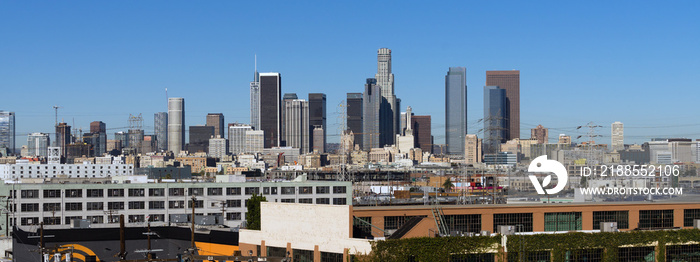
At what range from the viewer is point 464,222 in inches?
2253

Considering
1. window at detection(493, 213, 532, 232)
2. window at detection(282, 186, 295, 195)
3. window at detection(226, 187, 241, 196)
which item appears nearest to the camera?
window at detection(493, 213, 532, 232)

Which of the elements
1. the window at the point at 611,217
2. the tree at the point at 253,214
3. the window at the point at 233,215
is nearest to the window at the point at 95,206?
the window at the point at 233,215

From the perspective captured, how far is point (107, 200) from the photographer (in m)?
116

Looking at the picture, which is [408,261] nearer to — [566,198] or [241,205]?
[566,198]

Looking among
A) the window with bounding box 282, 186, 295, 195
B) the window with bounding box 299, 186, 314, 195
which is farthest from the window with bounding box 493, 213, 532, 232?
the window with bounding box 299, 186, 314, 195

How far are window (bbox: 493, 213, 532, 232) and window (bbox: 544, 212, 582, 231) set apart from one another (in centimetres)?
128

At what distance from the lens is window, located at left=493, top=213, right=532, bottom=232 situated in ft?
190

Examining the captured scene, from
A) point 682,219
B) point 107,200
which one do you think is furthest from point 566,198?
point 107,200

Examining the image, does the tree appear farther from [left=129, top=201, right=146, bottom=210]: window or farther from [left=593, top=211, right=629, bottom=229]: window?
[left=593, top=211, right=629, bottom=229]: window

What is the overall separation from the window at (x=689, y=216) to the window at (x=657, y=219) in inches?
50.0

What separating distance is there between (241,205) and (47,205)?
986 inches

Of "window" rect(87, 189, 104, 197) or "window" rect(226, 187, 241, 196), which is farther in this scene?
"window" rect(226, 187, 241, 196)

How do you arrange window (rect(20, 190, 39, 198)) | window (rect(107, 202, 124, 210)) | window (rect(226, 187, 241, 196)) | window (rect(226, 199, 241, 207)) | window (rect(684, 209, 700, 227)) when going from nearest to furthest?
window (rect(684, 209, 700, 227)) → window (rect(20, 190, 39, 198)) → window (rect(107, 202, 124, 210)) → window (rect(226, 187, 241, 196)) → window (rect(226, 199, 241, 207))

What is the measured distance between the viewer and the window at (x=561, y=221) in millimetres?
58781
